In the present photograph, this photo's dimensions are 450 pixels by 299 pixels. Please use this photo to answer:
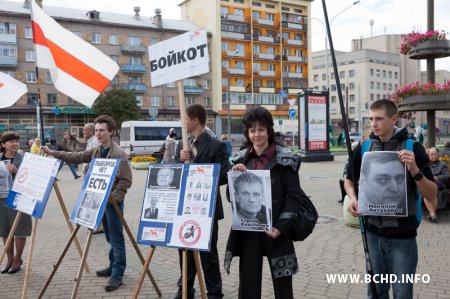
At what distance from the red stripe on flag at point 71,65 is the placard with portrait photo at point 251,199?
277cm

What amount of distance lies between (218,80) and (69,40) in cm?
5594

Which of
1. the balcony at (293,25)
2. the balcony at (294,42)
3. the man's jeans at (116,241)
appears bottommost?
the man's jeans at (116,241)

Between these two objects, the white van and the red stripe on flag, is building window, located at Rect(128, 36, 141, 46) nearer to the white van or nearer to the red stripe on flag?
the white van

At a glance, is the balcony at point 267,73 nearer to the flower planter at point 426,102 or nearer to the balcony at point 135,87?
the balcony at point 135,87

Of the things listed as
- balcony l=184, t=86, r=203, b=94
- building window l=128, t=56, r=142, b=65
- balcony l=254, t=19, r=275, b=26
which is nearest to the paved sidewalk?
building window l=128, t=56, r=142, b=65

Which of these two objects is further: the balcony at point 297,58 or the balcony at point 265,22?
the balcony at point 297,58

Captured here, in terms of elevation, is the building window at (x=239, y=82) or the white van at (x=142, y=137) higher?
the building window at (x=239, y=82)

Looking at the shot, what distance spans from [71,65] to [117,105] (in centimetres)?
4259

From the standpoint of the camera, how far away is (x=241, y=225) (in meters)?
3.21

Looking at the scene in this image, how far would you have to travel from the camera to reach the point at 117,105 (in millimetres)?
46469

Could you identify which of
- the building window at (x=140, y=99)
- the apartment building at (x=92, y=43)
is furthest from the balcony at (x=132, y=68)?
the building window at (x=140, y=99)

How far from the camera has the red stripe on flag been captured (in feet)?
17.2

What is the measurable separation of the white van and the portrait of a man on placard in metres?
28.2

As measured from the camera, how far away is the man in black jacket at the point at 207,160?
4.25 metres
